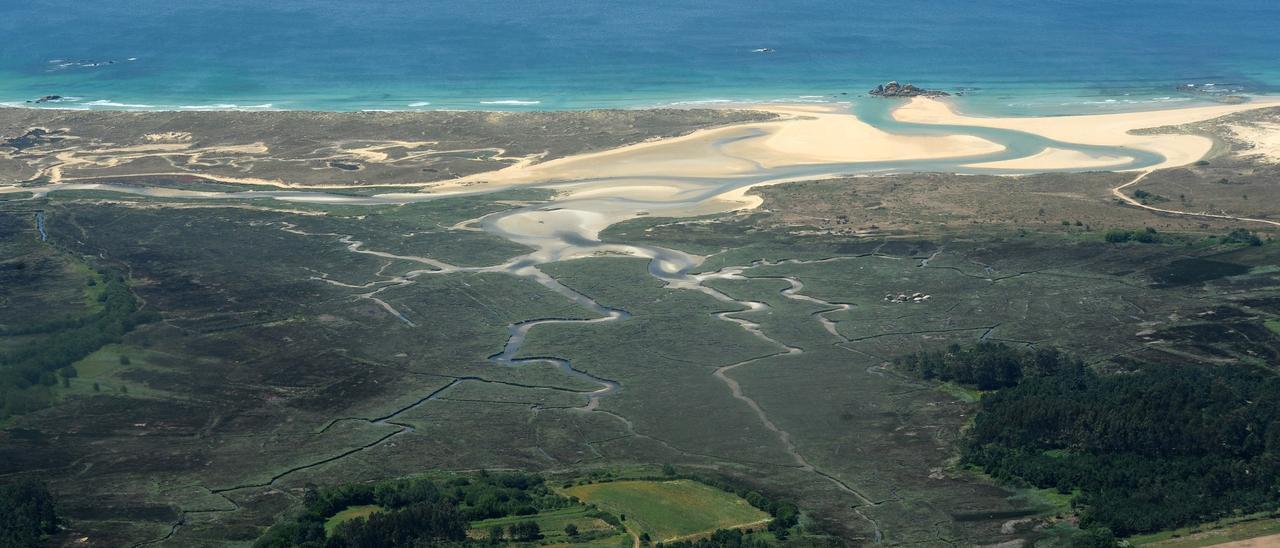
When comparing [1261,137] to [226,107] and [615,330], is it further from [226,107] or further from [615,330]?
[226,107]

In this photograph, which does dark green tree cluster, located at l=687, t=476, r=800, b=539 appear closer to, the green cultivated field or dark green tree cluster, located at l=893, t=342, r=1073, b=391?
the green cultivated field

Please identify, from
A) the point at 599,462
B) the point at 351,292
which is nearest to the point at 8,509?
the point at 599,462

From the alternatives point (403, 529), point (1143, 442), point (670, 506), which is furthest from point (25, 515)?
point (1143, 442)

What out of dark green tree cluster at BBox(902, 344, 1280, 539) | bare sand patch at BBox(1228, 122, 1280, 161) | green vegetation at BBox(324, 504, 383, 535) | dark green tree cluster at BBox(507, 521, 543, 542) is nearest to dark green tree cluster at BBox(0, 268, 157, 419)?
green vegetation at BBox(324, 504, 383, 535)

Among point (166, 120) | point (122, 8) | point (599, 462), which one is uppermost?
point (122, 8)

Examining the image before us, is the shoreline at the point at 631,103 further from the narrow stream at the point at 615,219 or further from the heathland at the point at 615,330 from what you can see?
the heathland at the point at 615,330

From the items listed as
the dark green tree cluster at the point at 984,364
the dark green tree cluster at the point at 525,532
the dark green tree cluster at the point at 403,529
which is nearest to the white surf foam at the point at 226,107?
the dark green tree cluster at the point at 984,364

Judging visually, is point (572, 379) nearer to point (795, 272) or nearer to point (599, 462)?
point (599, 462)
